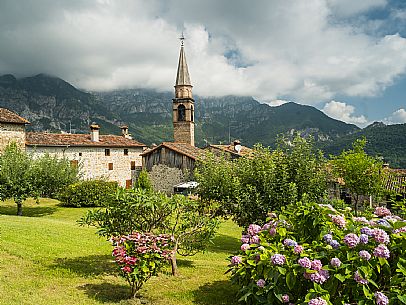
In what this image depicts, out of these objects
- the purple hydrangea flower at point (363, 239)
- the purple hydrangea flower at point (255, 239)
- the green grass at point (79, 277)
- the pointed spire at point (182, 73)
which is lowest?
the green grass at point (79, 277)

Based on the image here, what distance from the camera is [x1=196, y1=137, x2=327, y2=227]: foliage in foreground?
12.5 metres

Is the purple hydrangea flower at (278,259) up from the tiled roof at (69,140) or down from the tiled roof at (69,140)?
down

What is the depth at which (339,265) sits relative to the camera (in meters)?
4.38

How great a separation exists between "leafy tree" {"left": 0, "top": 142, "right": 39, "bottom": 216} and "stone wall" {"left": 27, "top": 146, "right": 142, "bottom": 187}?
17.3 meters

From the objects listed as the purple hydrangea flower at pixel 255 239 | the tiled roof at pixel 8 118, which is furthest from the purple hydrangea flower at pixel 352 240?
the tiled roof at pixel 8 118

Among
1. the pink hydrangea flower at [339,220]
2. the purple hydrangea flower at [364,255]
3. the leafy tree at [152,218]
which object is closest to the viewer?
the purple hydrangea flower at [364,255]

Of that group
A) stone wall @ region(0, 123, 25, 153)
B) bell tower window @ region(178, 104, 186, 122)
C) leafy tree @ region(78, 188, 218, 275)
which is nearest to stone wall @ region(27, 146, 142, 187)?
stone wall @ region(0, 123, 25, 153)

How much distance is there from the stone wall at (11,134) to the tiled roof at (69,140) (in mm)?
1941

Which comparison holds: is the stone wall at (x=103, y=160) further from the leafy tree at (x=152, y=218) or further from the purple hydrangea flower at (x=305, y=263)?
the purple hydrangea flower at (x=305, y=263)

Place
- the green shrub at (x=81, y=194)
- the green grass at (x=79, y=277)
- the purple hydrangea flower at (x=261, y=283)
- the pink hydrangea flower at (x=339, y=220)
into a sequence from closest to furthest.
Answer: the purple hydrangea flower at (x=261, y=283)
the pink hydrangea flower at (x=339, y=220)
the green grass at (x=79, y=277)
the green shrub at (x=81, y=194)

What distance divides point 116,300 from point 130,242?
128 cm

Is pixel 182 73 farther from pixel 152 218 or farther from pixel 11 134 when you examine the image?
pixel 152 218

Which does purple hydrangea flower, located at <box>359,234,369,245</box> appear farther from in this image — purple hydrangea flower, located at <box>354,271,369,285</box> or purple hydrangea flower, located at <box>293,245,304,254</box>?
purple hydrangea flower, located at <box>293,245,304,254</box>

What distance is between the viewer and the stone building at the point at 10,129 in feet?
95.7
